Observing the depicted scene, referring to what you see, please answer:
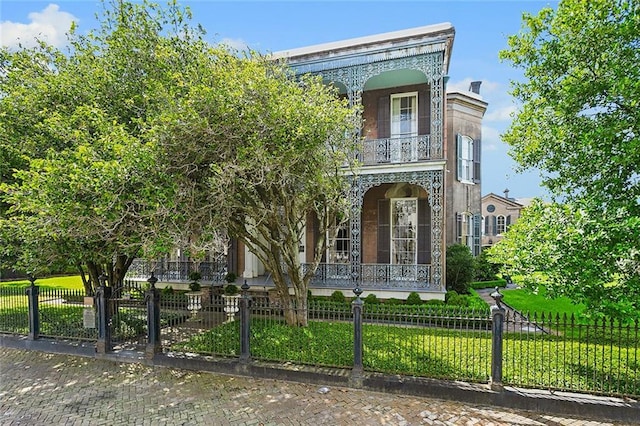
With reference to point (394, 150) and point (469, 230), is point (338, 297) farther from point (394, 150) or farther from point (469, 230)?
point (469, 230)

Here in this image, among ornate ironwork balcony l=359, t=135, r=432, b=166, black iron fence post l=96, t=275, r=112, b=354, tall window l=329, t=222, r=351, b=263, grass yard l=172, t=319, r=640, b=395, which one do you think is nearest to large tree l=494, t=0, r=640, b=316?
grass yard l=172, t=319, r=640, b=395

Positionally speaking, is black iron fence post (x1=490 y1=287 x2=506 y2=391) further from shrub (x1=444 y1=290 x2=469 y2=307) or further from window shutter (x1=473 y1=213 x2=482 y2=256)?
window shutter (x1=473 y1=213 x2=482 y2=256)

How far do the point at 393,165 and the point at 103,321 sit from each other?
28.7ft

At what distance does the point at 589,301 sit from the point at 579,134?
2.95 meters

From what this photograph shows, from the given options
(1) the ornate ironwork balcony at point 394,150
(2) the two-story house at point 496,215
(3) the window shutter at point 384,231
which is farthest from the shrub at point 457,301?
(2) the two-story house at point 496,215

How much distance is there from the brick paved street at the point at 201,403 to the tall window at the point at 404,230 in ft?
25.4

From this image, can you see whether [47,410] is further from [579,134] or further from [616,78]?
[616,78]

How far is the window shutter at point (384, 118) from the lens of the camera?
523 inches

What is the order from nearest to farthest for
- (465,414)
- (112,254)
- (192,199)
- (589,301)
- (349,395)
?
(589,301) → (465,414) → (349,395) → (192,199) → (112,254)

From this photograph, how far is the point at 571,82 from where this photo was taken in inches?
233

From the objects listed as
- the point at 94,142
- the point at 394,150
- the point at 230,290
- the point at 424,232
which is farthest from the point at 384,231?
the point at 94,142

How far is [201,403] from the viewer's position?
5.68 meters

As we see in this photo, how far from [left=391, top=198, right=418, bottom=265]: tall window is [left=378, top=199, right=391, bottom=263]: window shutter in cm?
15

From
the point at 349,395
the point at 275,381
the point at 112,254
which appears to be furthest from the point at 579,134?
the point at 112,254
